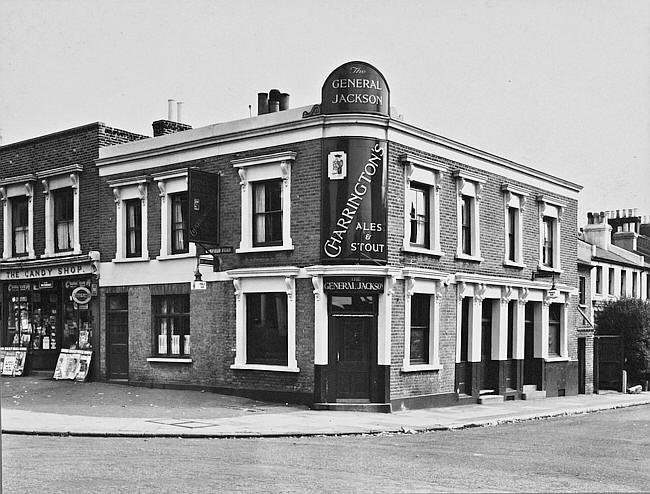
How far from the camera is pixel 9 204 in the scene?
29.0 m

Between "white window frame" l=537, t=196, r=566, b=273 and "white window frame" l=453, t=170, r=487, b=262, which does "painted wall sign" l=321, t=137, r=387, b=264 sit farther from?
"white window frame" l=537, t=196, r=566, b=273

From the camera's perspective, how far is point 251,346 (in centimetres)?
2239

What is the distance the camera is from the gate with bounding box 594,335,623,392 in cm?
3553

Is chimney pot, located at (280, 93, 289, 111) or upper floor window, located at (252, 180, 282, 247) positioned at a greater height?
chimney pot, located at (280, 93, 289, 111)

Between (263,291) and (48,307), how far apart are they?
9611 mm

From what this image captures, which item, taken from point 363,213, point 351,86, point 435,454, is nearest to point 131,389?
point 363,213

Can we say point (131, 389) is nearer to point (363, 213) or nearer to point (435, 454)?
point (363, 213)

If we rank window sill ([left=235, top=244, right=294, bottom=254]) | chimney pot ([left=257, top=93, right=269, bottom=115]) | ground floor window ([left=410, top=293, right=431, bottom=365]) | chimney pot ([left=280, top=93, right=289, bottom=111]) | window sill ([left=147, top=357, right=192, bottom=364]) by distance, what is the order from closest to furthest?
1. window sill ([left=235, top=244, right=294, bottom=254])
2. ground floor window ([left=410, top=293, right=431, bottom=365])
3. window sill ([left=147, top=357, right=192, bottom=364])
4. chimney pot ([left=257, top=93, right=269, bottom=115])
5. chimney pot ([left=280, top=93, right=289, bottom=111])

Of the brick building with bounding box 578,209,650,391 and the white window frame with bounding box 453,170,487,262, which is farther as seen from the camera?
the brick building with bounding box 578,209,650,391

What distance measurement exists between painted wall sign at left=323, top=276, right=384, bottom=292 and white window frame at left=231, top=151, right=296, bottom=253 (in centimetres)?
158

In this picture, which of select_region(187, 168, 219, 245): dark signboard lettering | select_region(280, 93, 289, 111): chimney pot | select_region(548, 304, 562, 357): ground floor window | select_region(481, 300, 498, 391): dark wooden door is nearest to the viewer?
select_region(187, 168, 219, 245): dark signboard lettering

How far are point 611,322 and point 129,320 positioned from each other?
74.4 feet

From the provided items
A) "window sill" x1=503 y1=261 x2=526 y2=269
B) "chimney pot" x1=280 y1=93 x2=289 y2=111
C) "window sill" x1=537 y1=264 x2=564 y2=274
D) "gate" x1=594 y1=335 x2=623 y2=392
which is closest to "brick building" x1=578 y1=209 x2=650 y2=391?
"gate" x1=594 y1=335 x2=623 y2=392

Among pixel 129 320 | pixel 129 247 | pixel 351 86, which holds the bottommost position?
pixel 129 320
